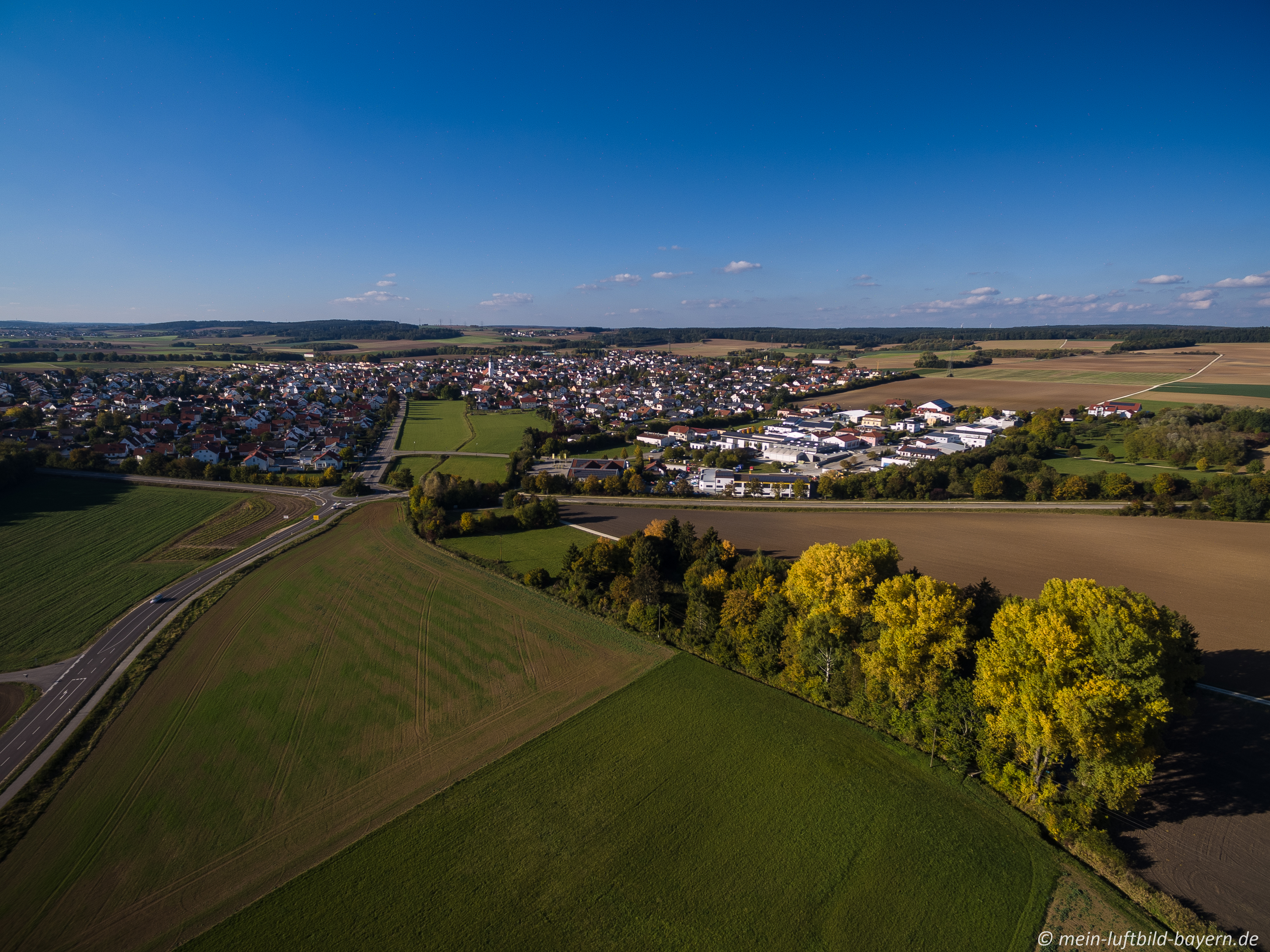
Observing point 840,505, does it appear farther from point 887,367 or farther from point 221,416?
point 887,367

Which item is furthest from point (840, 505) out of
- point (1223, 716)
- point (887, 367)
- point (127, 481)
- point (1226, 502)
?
point (887, 367)

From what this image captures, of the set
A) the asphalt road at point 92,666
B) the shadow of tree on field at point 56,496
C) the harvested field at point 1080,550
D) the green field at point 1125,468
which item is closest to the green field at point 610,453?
the harvested field at point 1080,550

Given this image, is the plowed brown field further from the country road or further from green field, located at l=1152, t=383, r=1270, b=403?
green field, located at l=1152, t=383, r=1270, b=403

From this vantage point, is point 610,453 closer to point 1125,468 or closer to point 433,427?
point 433,427

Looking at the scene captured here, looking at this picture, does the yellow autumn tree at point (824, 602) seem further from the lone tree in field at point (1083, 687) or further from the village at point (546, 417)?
the village at point (546, 417)

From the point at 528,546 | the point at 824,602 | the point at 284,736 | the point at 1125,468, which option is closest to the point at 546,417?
the point at 528,546

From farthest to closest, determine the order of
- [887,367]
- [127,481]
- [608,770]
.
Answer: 1. [887,367]
2. [127,481]
3. [608,770]
